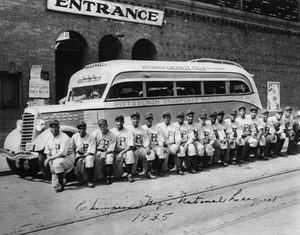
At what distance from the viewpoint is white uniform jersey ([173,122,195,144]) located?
9.50m

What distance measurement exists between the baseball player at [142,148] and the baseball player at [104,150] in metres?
0.63

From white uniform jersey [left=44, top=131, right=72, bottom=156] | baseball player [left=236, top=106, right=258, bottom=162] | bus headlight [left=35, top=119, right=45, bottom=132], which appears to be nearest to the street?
white uniform jersey [left=44, top=131, right=72, bottom=156]

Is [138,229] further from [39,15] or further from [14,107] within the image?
[39,15]

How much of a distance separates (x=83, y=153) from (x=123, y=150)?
0.89 metres

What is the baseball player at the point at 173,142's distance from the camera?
361 inches

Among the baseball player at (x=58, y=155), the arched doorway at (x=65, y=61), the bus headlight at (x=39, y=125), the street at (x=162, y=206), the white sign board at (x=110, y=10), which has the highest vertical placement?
the white sign board at (x=110, y=10)

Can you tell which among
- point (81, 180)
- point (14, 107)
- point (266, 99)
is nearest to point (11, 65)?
point (14, 107)

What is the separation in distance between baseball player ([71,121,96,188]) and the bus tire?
1.17m

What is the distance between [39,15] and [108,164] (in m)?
7.83

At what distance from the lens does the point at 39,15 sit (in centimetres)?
1376

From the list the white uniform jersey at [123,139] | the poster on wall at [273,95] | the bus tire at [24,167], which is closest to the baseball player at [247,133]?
the white uniform jersey at [123,139]

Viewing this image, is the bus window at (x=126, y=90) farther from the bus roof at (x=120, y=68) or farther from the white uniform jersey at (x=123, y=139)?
the white uniform jersey at (x=123, y=139)

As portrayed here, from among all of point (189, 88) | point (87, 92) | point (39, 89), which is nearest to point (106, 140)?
point (87, 92)

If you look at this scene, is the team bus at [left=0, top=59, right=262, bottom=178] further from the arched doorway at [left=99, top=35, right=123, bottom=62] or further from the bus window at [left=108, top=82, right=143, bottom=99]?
the arched doorway at [left=99, top=35, right=123, bottom=62]
